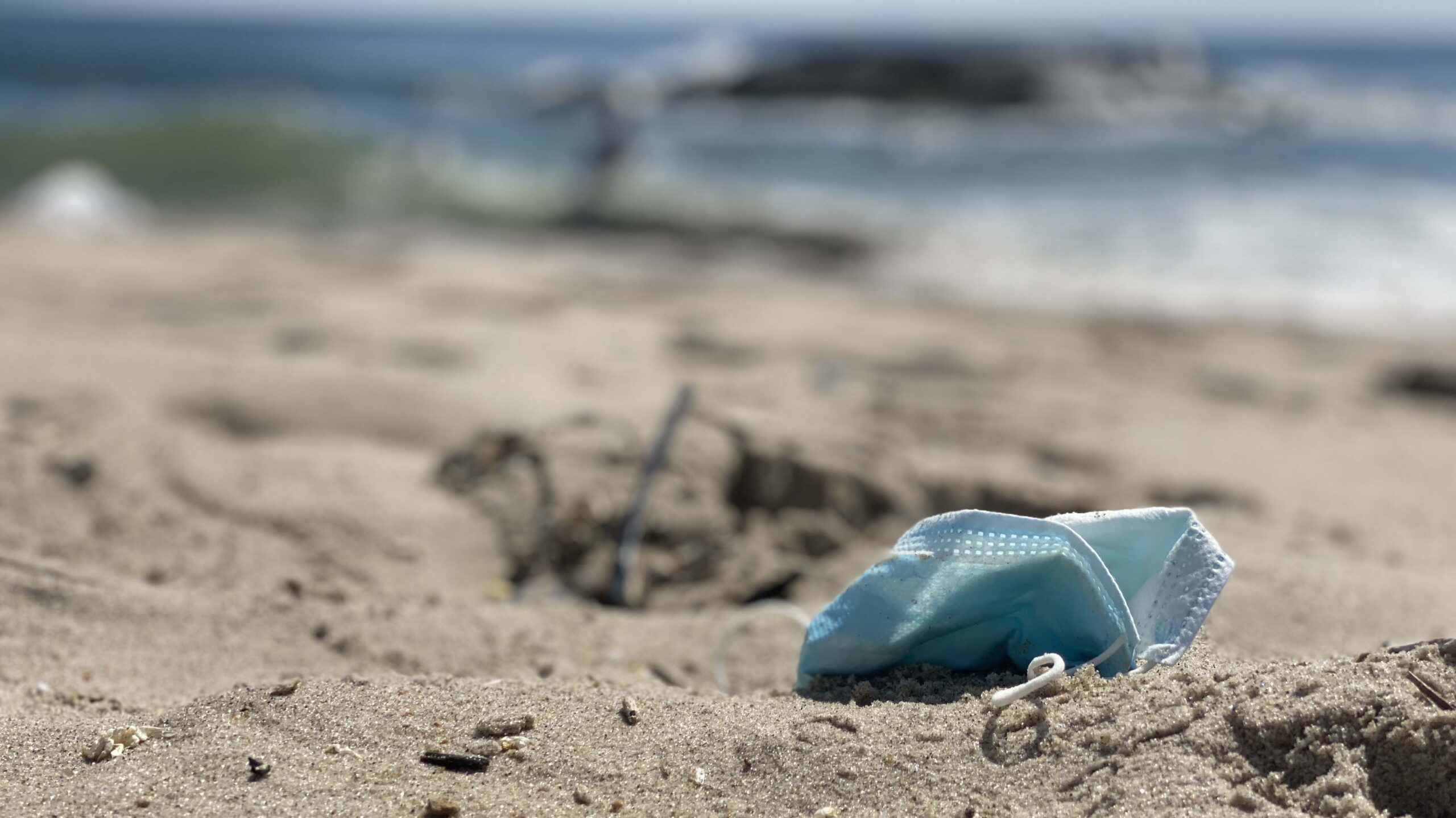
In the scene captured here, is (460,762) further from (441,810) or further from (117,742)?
(117,742)

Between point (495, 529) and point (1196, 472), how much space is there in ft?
7.09

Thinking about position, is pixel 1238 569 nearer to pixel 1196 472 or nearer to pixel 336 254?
pixel 1196 472

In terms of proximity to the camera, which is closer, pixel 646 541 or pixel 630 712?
pixel 630 712

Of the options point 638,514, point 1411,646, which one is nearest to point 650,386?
point 638,514

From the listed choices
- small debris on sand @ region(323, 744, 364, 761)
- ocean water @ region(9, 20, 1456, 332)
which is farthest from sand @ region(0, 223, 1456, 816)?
ocean water @ region(9, 20, 1456, 332)

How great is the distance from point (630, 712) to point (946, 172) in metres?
11.7

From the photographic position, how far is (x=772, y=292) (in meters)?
6.55

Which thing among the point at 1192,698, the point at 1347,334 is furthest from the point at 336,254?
the point at 1192,698

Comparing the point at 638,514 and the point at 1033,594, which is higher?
the point at 1033,594

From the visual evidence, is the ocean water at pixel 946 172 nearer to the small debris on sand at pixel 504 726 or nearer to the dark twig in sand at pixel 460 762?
the small debris on sand at pixel 504 726

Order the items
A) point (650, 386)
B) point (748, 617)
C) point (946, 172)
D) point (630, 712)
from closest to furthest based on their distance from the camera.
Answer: point (630, 712), point (748, 617), point (650, 386), point (946, 172)

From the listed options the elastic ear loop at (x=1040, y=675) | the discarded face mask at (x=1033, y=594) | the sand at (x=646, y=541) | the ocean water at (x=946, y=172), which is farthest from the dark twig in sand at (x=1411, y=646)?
the ocean water at (x=946, y=172)

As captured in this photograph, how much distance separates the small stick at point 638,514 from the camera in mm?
2596

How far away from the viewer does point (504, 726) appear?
153 centimetres
